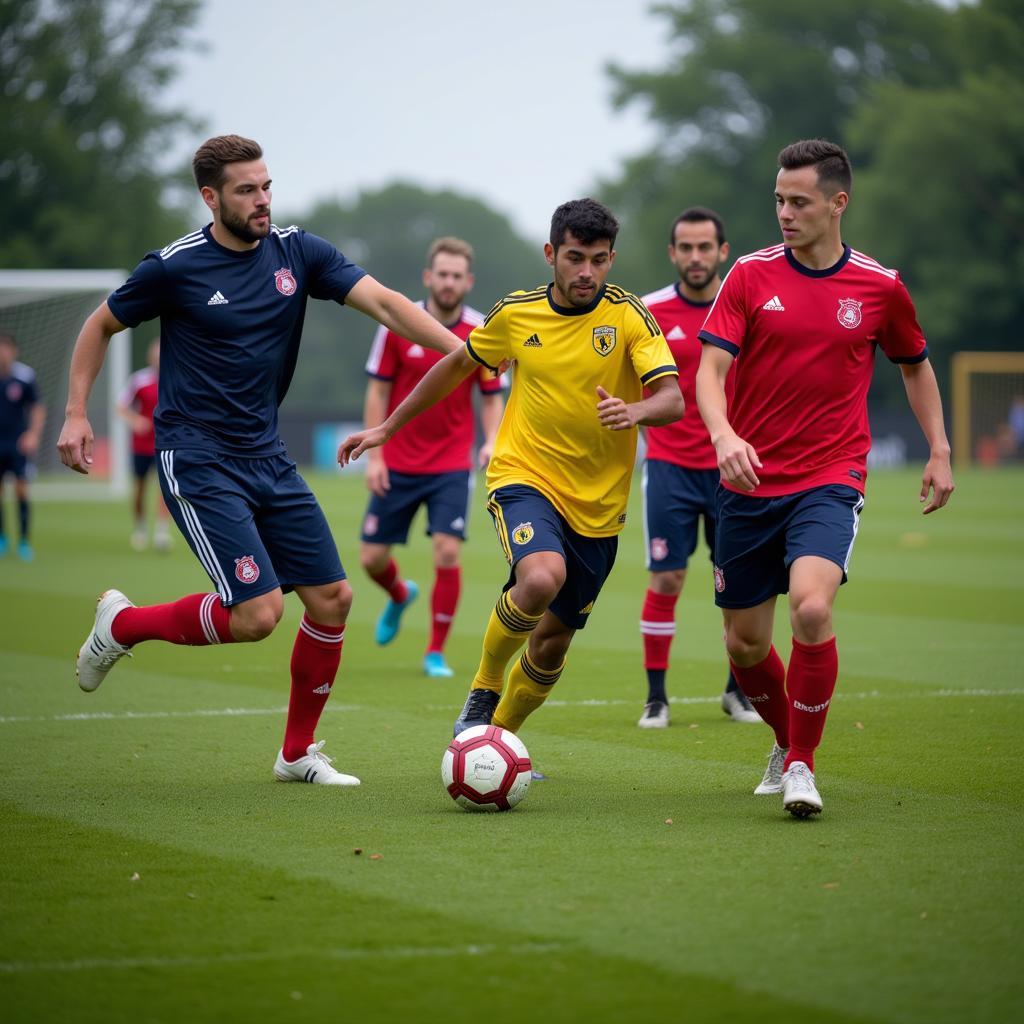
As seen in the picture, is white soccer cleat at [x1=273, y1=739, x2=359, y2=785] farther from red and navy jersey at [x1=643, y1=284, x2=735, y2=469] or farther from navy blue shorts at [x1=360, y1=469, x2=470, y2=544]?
navy blue shorts at [x1=360, y1=469, x2=470, y2=544]

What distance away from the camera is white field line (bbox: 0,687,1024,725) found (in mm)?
8641

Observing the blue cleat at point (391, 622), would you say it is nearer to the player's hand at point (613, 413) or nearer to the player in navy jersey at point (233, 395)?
the player in navy jersey at point (233, 395)

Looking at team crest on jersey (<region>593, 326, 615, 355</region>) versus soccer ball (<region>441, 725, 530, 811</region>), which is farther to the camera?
team crest on jersey (<region>593, 326, 615, 355</region>)

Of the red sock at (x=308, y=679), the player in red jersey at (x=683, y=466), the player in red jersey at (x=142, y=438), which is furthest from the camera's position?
the player in red jersey at (x=142, y=438)

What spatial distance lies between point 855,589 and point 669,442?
733cm

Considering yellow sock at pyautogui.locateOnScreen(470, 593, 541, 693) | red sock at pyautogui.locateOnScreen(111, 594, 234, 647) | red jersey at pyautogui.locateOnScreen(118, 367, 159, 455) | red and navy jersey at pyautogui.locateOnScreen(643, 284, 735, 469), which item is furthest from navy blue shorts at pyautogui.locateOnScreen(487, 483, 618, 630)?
red jersey at pyautogui.locateOnScreen(118, 367, 159, 455)

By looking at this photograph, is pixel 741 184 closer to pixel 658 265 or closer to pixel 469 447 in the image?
pixel 658 265

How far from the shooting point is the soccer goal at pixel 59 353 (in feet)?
107

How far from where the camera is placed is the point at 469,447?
10922mm

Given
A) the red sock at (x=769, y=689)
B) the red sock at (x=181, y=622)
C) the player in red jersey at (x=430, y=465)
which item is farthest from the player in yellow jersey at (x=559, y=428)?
the player in red jersey at (x=430, y=465)

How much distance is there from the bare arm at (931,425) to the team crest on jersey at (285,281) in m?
2.43

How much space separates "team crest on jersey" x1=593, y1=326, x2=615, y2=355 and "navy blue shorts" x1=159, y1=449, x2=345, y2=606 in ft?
4.32

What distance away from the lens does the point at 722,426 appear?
19.6ft

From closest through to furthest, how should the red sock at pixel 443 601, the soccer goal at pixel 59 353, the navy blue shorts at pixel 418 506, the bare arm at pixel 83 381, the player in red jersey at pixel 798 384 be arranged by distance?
the player in red jersey at pixel 798 384 < the bare arm at pixel 83 381 < the red sock at pixel 443 601 < the navy blue shorts at pixel 418 506 < the soccer goal at pixel 59 353
